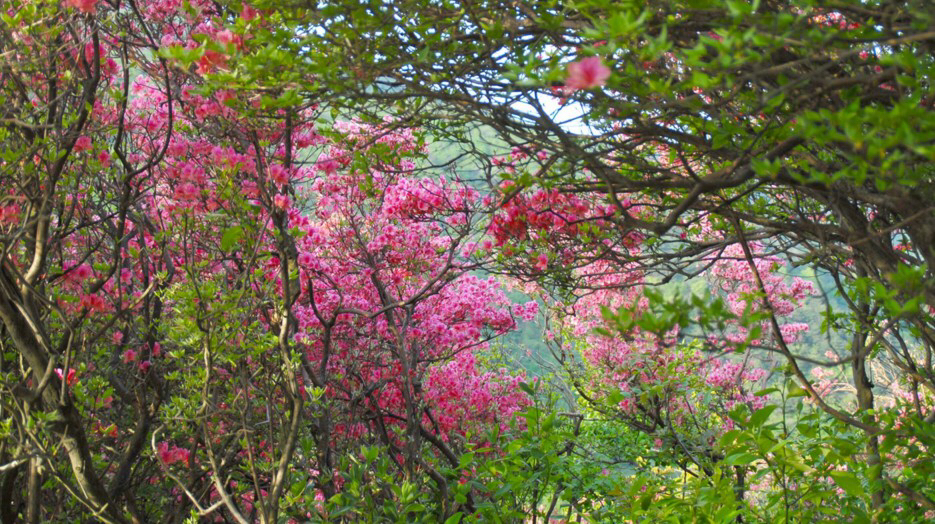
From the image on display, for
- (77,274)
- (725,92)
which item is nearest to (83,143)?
(77,274)

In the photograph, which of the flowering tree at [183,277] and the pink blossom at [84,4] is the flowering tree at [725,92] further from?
the pink blossom at [84,4]

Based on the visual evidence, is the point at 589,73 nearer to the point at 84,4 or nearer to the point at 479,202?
the point at 84,4

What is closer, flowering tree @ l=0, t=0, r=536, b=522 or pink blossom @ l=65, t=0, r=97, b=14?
pink blossom @ l=65, t=0, r=97, b=14

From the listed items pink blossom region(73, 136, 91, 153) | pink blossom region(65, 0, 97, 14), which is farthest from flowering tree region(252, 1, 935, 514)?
pink blossom region(73, 136, 91, 153)

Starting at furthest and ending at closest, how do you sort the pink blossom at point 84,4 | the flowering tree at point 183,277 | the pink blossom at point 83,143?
the pink blossom at point 83,143 → the flowering tree at point 183,277 → the pink blossom at point 84,4

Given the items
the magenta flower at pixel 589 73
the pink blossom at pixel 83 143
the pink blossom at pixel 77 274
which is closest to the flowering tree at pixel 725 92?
the magenta flower at pixel 589 73

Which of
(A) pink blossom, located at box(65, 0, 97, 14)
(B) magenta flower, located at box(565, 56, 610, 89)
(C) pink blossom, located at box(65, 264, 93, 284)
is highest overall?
(A) pink blossom, located at box(65, 0, 97, 14)

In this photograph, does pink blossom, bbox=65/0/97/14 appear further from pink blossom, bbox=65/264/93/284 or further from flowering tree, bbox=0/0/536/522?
pink blossom, bbox=65/264/93/284

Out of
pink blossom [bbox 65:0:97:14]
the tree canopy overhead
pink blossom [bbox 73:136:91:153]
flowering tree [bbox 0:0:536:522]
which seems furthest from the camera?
pink blossom [bbox 73:136:91:153]

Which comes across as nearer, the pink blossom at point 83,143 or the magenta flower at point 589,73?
the magenta flower at point 589,73

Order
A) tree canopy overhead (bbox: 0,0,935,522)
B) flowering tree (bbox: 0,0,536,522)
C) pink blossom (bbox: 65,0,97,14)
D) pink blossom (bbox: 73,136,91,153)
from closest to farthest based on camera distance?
tree canopy overhead (bbox: 0,0,935,522)
pink blossom (bbox: 65,0,97,14)
flowering tree (bbox: 0,0,536,522)
pink blossom (bbox: 73,136,91,153)

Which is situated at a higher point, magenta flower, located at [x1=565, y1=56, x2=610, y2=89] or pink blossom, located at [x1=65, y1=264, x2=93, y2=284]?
magenta flower, located at [x1=565, y1=56, x2=610, y2=89]

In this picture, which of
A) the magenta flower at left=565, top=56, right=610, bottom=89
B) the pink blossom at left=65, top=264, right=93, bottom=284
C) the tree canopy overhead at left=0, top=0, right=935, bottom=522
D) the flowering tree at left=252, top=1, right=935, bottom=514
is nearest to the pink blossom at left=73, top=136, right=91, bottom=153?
the tree canopy overhead at left=0, top=0, right=935, bottom=522

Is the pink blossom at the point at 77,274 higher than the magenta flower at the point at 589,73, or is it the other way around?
the magenta flower at the point at 589,73
